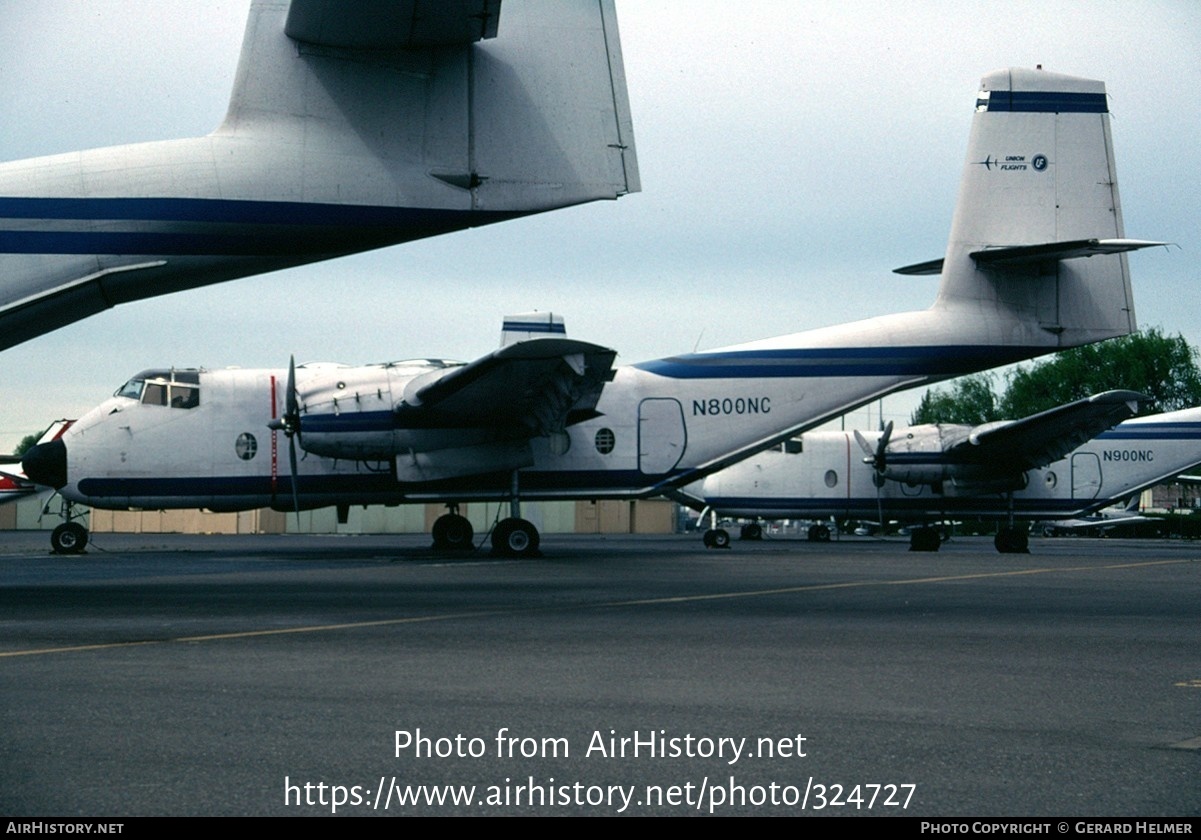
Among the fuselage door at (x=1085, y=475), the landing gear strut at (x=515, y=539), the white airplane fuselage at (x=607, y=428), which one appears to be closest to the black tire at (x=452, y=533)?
the white airplane fuselage at (x=607, y=428)

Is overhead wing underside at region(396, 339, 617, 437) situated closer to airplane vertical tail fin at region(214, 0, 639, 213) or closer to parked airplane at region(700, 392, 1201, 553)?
airplane vertical tail fin at region(214, 0, 639, 213)

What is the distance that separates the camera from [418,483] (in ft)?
77.9

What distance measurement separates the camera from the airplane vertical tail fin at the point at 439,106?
38.0ft

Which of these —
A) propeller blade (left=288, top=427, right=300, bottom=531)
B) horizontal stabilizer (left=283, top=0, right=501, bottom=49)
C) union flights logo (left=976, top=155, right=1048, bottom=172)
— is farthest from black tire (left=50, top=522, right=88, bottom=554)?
union flights logo (left=976, top=155, right=1048, bottom=172)

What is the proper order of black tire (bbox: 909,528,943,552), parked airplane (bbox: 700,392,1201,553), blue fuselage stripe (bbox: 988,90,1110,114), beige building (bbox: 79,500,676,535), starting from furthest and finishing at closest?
beige building (bbox: 79,500,676,535) → parked airplane (bbox: 700,392,1201,553) → black tire (bbox: 909,528,943,552) → blue fuselage stripe (bbox: 988,90,1110,114)

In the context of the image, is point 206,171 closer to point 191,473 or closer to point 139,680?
point 139,680

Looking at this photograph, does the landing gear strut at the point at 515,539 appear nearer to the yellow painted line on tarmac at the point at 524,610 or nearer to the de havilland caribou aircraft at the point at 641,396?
the de havilland caribou aircraft at the point at 641,396

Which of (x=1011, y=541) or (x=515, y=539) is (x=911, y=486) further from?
(x=515, y=539)

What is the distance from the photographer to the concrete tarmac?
393 cm

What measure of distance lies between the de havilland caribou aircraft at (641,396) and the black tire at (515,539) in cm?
3

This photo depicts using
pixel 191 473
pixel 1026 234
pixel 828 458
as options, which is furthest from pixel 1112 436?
pixel 191 473

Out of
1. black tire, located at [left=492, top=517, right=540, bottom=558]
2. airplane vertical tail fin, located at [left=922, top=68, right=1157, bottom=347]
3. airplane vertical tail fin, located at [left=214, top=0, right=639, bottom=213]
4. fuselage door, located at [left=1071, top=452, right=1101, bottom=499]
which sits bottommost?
black tire, located at [left=492, top=517, right=540, bottom=558]

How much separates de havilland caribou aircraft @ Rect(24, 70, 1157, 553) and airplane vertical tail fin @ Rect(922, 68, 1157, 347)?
0.04 meters

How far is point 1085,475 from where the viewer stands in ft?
→ 119
